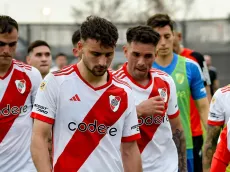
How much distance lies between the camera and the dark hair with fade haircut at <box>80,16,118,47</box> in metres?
6.07

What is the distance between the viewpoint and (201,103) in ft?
31.5

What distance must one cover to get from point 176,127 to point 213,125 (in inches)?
17.7

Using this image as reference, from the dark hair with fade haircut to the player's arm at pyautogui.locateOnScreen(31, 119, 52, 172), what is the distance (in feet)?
2.53

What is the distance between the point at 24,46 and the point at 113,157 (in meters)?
17.9

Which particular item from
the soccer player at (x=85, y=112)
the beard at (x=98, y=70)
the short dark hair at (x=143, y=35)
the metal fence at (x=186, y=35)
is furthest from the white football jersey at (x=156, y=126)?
the metal fence at (x=186, y=35)

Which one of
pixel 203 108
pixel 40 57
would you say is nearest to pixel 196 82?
pixel 203 108

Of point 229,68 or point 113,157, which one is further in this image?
point 229,68

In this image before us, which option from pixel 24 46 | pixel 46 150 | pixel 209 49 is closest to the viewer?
pixel 46 150

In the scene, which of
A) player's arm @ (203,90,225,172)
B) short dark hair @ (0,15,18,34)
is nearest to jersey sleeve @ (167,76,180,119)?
player's arm @ (203,90,225,172)

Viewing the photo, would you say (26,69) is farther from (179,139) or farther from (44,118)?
(44,118)

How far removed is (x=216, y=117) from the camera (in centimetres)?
763

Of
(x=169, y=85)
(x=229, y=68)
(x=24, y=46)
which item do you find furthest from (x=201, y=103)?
(x=229, y=68)

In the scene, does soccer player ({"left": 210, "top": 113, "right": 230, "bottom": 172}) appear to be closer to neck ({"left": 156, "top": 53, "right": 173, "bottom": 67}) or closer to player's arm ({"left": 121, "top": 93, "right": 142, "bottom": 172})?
player's arm ({"left": 121, "top": 93, "right": 142, "bottom": 172})

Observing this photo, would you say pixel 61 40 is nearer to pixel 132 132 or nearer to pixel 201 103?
pixel 201 103
